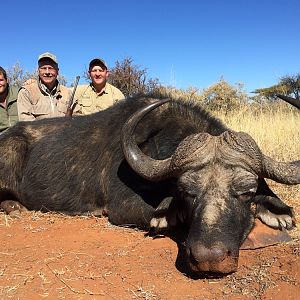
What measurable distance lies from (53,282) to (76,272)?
0.25 metres

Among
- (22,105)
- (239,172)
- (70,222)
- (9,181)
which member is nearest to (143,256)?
(239,172)

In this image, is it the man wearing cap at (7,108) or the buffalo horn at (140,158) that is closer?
the buffalo horn at (140,158)

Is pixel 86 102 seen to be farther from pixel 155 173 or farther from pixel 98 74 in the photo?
pixel 155 173

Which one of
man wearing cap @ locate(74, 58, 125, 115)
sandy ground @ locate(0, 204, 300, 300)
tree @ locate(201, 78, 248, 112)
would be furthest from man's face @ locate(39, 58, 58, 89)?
tree @ locate(201, 78, 248, 112)

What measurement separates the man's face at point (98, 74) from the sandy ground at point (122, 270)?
516 cm

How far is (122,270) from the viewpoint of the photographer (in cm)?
372

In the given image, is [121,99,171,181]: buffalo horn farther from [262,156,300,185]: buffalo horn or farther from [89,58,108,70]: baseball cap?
[89,58,108,70]: baseball cap

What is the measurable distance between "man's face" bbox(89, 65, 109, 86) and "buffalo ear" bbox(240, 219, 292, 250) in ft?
19.5

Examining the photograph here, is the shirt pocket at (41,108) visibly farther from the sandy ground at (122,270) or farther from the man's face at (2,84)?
the sandy ground at (122,270)

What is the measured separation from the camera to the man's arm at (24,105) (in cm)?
862

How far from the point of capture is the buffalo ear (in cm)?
405

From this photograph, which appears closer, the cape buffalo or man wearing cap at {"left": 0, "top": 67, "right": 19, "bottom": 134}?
the cape buffalo

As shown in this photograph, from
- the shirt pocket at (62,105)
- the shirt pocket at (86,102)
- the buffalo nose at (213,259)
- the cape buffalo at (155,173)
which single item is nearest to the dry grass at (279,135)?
the cape buffalo at (155,173)

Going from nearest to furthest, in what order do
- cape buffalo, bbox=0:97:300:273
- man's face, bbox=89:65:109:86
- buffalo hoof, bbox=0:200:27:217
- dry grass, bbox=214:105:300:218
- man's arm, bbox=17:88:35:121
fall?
1. cape buffalo, bbox=0:97:300:273
2. buffalo hoof, bbox=0:200:27:217
3. dry grass, bbox=214:105:300:218
4. man's arm, bbox=17:88:35:121
5. man's face, bbox=89:65:109:86
